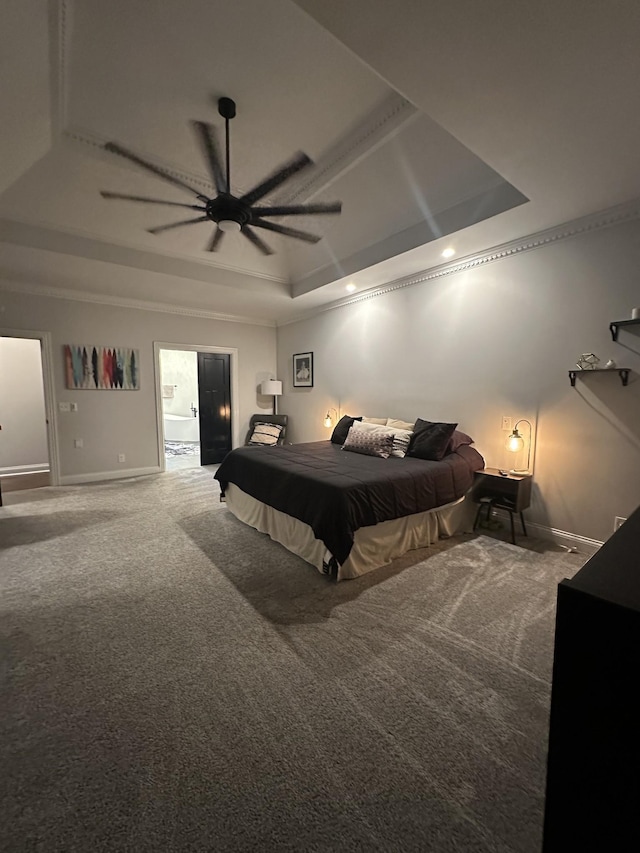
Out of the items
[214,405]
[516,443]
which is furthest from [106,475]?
[516,443]

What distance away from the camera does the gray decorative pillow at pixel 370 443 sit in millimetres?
3596

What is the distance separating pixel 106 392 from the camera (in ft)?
16.6

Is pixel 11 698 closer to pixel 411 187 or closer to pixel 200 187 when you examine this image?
pixel 200 187

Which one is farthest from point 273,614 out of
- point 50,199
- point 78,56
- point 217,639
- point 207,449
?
point 207,449

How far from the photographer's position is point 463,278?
366 cm

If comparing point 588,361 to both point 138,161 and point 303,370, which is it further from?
point 303,370

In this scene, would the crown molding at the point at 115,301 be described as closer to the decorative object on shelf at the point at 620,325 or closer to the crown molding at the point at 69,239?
the crown molding at the point at 69,239

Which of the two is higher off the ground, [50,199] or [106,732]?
[50,199]

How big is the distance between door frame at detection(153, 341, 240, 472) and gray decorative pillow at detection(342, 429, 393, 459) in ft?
9.93

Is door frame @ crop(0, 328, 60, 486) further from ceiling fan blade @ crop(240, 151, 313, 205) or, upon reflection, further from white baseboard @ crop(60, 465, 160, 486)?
ceiling fan blade @ crop(240, 151, 313, 205)

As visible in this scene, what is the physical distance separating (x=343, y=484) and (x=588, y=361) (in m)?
2.17

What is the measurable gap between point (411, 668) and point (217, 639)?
992 mm

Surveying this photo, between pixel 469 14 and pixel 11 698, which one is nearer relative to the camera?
pixel 469 14

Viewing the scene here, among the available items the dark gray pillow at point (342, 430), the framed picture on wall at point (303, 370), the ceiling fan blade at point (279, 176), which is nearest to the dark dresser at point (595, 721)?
the ceiling fan blade at point (279, 176)
